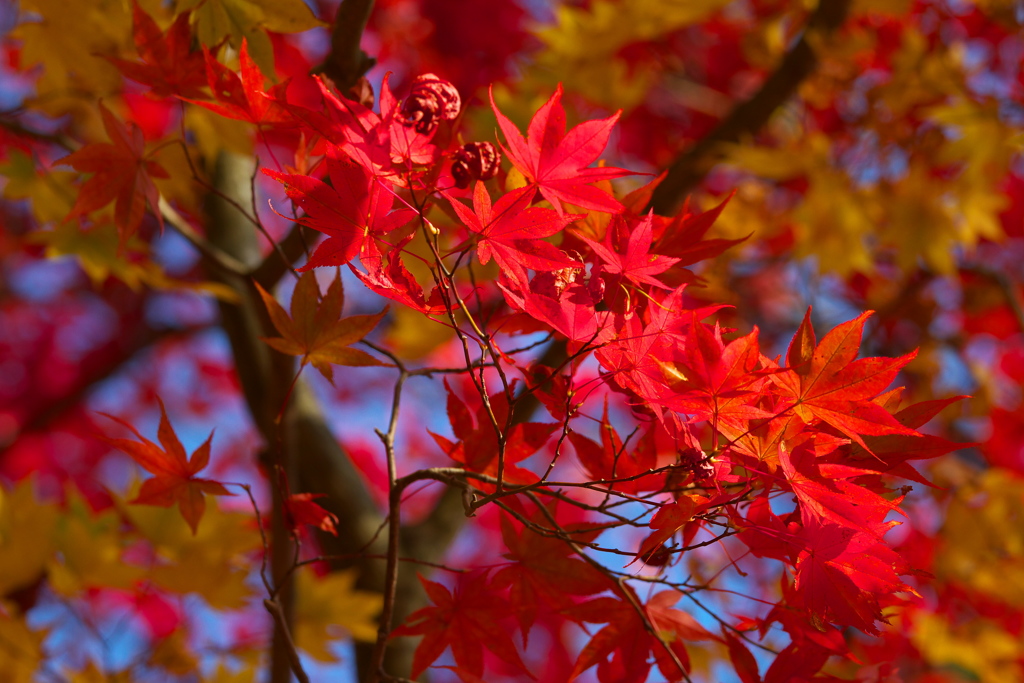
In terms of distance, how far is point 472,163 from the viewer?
56 centimetres

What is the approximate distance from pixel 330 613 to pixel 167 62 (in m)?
0.92

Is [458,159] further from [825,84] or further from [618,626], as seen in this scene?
[825,84]

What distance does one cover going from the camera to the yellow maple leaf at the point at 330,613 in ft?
4.02

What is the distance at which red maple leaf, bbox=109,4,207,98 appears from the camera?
2.22ft

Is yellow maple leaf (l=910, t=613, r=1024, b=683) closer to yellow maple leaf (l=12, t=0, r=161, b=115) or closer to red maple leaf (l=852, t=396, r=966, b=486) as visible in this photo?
red maple leaf (l=852, t=396, r=966, b=486)

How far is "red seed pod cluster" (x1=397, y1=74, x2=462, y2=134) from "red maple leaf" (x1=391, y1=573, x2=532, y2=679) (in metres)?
0.39

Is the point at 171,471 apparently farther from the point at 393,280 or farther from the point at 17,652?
the point at 17,652

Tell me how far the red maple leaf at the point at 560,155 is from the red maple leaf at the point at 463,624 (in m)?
0.34

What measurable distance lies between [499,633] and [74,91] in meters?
1.04

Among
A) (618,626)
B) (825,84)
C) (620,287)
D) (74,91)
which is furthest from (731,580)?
(74,91)

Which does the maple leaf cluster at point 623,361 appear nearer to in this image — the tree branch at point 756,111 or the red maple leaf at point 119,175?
the red maple leaf at point 119,175

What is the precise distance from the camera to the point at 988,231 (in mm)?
1802

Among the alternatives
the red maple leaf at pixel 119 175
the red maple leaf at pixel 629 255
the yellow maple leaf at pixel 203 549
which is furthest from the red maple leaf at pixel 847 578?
the yellow maple leaf at pixel 203 549

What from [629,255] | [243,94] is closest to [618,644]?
[629,255]
